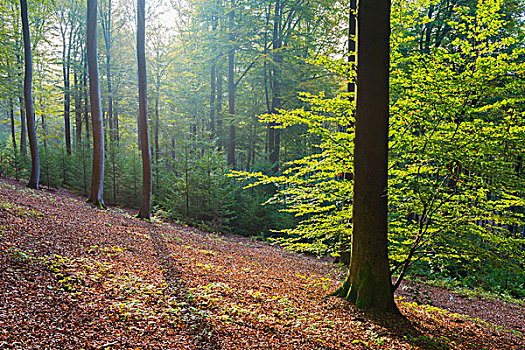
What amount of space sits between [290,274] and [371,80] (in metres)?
4.91

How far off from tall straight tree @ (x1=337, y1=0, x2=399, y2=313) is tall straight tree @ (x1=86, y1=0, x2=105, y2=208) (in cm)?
1069

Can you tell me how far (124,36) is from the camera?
25141 mm

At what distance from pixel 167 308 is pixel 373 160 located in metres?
3.62

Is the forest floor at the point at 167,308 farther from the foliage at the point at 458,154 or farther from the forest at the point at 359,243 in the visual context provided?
the foliage at the point at 458,154

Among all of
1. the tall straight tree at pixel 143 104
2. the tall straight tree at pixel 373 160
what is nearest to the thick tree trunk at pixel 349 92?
the tall straight tree at pixel 373 160

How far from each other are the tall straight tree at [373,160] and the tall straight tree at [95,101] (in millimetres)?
10687

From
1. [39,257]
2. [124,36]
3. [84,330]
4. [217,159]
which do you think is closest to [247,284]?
[84,330]

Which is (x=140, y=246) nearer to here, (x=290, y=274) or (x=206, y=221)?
(x=290, y=274)

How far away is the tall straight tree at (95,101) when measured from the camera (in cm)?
1135

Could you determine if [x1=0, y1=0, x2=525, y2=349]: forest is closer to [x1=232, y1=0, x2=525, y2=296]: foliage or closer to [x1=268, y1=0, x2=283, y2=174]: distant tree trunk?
[x1=232, y1=0, x2=525, y2=296]: foliage

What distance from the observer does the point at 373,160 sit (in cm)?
450

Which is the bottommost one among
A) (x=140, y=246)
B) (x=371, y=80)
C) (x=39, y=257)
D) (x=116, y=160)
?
(x=140, y=246)

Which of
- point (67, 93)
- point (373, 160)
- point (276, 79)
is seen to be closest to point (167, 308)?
point (373, 160)

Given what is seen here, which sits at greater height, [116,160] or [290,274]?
[116,160]
